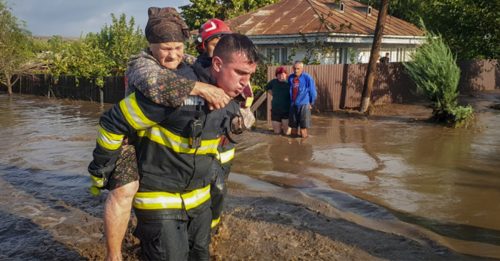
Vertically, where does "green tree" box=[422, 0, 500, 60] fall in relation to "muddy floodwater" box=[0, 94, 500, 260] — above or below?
above

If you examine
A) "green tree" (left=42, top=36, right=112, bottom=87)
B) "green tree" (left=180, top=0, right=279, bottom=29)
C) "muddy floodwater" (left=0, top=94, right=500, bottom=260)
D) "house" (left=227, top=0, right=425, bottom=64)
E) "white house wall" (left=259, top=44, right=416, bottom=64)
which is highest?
"green tree" (left=180, top=0, right=279, bottom=29)

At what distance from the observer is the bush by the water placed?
13250 millimetres

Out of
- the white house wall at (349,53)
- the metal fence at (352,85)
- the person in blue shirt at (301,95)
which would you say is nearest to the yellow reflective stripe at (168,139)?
the person in blue shirt at (301,95)

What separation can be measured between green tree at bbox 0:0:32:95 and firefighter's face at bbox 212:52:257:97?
27907 mm

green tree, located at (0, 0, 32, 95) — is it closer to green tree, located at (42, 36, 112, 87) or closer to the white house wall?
green tree, located at (42, 36, 112, 87)

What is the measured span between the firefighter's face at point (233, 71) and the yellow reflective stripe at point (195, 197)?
609 mm

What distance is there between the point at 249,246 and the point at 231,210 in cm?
114

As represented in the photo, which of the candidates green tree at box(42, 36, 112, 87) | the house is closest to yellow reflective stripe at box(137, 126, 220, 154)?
the house

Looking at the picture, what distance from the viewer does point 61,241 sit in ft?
16.7

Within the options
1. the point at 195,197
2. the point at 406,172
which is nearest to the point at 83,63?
the point at 406,172

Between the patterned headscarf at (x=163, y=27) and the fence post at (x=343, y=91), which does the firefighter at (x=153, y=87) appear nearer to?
the patterned headscarf at (x=163, y=27)

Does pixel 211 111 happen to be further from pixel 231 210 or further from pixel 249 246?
pixel 231 210

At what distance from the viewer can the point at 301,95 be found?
11.5 m

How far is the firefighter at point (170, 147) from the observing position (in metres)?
2.68
